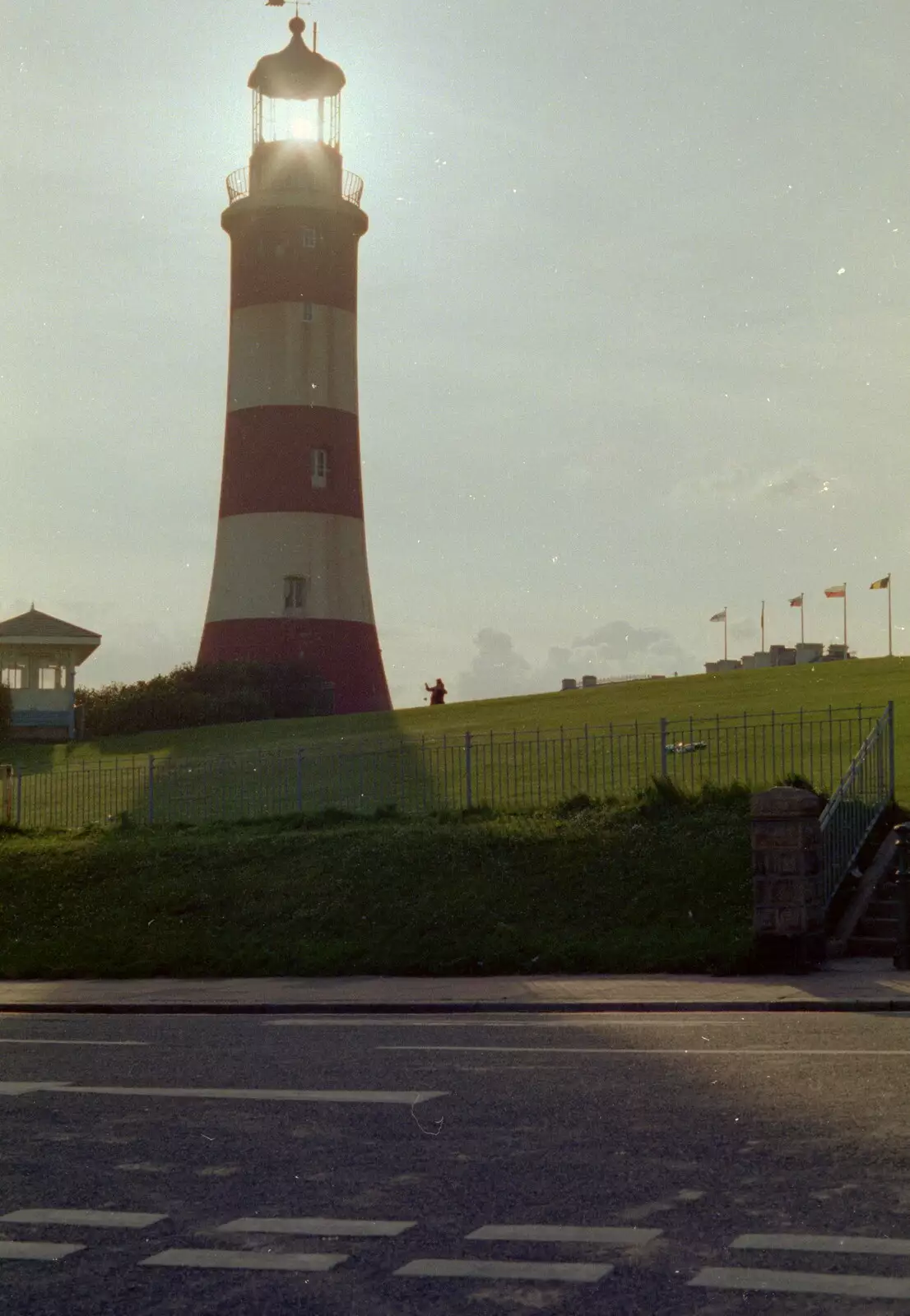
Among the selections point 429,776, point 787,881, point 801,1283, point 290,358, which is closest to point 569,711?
point 429,776

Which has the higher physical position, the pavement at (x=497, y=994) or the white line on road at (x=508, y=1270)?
the white line on road at (x=508, y=1270)

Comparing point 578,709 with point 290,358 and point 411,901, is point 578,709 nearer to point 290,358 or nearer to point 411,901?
point 290,358

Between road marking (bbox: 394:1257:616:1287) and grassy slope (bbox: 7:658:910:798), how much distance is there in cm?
2986

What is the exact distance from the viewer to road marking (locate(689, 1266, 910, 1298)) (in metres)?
4.93

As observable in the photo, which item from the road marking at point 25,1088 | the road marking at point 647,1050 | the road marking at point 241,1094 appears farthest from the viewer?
the road marking at point 647,1050

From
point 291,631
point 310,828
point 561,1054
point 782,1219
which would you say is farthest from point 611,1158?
point 291,631

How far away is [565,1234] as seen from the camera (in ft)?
18.8

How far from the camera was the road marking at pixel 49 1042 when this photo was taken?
459 inches

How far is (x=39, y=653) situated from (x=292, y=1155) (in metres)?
46.8

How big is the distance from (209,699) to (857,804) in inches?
1338

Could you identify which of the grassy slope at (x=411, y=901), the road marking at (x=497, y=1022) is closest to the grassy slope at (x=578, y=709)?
the grassy slope at (x=411, y=901)

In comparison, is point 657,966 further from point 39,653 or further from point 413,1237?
point 39,653

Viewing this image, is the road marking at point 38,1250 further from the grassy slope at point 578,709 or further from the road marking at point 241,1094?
the grassy slope at point 578,709

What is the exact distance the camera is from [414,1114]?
8133 mm
